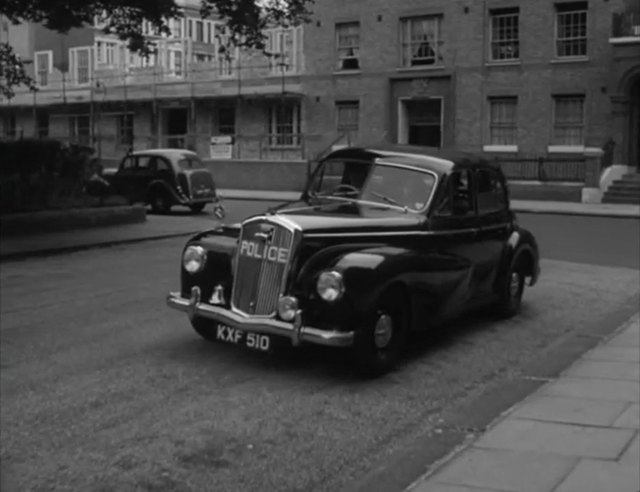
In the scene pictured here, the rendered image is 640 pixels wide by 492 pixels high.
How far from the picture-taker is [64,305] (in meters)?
10.6

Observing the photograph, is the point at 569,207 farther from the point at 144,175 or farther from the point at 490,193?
the point at 490,193

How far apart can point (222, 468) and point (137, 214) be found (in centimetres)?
1622

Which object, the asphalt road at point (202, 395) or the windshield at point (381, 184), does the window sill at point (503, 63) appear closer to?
the asphalt road at point (202, 395)

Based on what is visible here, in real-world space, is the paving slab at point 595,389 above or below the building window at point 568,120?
below

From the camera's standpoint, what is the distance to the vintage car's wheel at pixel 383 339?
23.9ft

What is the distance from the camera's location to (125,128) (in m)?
47.9

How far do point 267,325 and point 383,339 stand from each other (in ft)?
3.21

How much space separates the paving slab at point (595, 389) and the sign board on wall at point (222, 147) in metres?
35.3

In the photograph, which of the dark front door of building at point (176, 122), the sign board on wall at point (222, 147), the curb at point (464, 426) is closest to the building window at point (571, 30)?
the sign board on wall at point (222, 147)

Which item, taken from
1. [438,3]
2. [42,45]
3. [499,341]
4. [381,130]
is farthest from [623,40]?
[42,45]

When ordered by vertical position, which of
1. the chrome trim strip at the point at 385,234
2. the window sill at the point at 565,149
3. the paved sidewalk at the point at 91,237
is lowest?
the paved sidewalk at the point at 91,237

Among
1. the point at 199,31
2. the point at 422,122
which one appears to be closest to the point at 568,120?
the point at 422,122

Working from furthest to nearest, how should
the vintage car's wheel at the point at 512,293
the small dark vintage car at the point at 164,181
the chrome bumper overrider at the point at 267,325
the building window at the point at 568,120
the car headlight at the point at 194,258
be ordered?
the building window at the point at 568,120 → the small dark vintage car at the point at 164,181 → the vintage car's wheel at the point at 512,293 → the car headlight at the point at 194,258 → the chrome bumper overrider at the point at 267,325

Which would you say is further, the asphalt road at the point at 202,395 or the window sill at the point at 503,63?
the window sill at the point at 503,63
